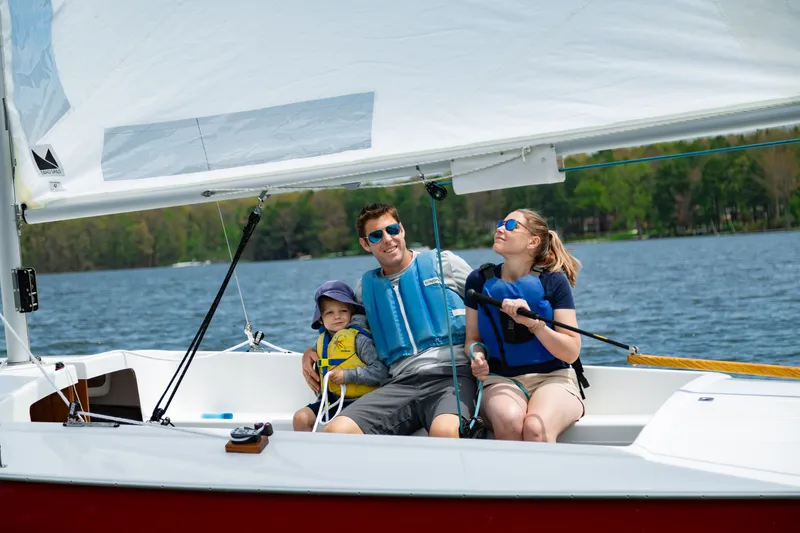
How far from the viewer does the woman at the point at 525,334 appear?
2.76 m

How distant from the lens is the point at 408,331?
309 centimetres

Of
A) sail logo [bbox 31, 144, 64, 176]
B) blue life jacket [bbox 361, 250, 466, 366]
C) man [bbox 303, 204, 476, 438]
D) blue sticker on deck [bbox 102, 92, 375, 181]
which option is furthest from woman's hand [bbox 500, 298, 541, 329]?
sail logo [bbox 31, 144, 64, 176]

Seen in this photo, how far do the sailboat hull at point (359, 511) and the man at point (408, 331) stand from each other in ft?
1.59

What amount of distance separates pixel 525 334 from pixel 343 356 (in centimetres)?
70

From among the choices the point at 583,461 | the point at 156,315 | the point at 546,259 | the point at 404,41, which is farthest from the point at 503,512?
the point at 156,315

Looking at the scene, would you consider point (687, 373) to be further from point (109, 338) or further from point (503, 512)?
point (109, 338)

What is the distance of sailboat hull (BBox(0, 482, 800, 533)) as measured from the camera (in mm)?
2133

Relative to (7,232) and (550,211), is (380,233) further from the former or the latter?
(550,211)

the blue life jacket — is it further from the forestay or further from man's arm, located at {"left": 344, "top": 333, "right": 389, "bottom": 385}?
the forestay

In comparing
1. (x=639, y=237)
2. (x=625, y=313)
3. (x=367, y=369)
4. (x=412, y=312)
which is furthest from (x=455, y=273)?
(x=639, y=237)

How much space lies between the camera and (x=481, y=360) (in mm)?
2822

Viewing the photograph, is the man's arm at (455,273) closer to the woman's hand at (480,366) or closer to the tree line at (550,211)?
the woman's hand at (480,366)

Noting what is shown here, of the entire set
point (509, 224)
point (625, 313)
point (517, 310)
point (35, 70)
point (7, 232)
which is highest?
point (35, 70)

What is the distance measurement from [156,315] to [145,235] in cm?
3079
